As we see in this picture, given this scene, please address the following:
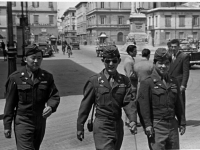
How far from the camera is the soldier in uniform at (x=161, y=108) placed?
4074mm

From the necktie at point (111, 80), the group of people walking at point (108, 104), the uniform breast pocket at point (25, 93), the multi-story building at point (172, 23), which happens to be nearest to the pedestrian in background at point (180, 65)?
the group of people walking at point (108, 104)

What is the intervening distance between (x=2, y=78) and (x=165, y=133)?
15.2 metres

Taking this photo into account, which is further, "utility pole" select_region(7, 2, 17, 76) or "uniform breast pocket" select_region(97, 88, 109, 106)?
"utility pole" select_region(7, 2, 17, 76)

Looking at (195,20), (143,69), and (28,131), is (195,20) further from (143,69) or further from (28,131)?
(28,131)

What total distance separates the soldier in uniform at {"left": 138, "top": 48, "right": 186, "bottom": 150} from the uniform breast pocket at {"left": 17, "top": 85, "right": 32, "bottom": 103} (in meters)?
1.41

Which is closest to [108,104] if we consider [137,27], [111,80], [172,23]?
[111,80]

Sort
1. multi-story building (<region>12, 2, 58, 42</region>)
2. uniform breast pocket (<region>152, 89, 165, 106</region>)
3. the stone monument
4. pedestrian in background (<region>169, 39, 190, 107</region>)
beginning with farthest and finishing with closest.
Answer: multi-story building (<region>12, 2, 58, 42</region>), the stone monument, pedestrian in background (<region>169, 39, 190, 107</region>), uniform breast pocket (<region>152, 89, 165, 106</region>)

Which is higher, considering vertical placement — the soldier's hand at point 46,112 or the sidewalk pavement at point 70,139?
the soldier's hand at point 46,112

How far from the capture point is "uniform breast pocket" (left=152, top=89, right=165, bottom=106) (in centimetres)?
417

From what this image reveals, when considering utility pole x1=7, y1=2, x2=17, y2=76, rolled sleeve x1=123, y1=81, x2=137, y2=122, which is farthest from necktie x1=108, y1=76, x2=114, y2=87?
utility pole x1=7, y1=2, x2=17, y2=76

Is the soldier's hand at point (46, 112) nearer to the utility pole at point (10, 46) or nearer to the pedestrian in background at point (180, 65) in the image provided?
the pedestrian in background at point (180, 65)

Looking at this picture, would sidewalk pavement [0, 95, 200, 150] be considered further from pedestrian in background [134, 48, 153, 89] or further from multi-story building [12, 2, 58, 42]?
multi-story building [12, 2, 58, 42]

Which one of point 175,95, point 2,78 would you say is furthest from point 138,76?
point 2,78

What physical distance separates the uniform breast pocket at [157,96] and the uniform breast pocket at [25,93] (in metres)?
1.58
